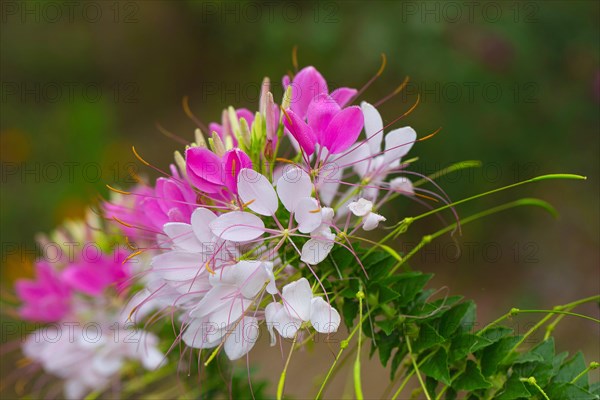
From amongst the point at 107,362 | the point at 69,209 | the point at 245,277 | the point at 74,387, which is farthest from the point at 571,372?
the point at 69,209

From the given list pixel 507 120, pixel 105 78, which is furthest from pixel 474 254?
pixel 105 78

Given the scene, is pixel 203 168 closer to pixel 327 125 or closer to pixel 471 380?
pixel 327 125

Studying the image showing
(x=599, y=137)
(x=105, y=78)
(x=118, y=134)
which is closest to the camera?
(x=599, y=137)

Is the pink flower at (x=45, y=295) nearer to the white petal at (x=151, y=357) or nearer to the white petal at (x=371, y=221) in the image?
the white petal at (x=151, y=357)

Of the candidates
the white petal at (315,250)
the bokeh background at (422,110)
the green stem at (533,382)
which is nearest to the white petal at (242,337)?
the white petal at (315,250)

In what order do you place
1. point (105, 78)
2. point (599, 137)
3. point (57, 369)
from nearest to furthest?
point (57, 369) → point (599, 137) → point (105, 78)

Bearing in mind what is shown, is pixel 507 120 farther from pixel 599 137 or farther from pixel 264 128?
pixel 264 128
